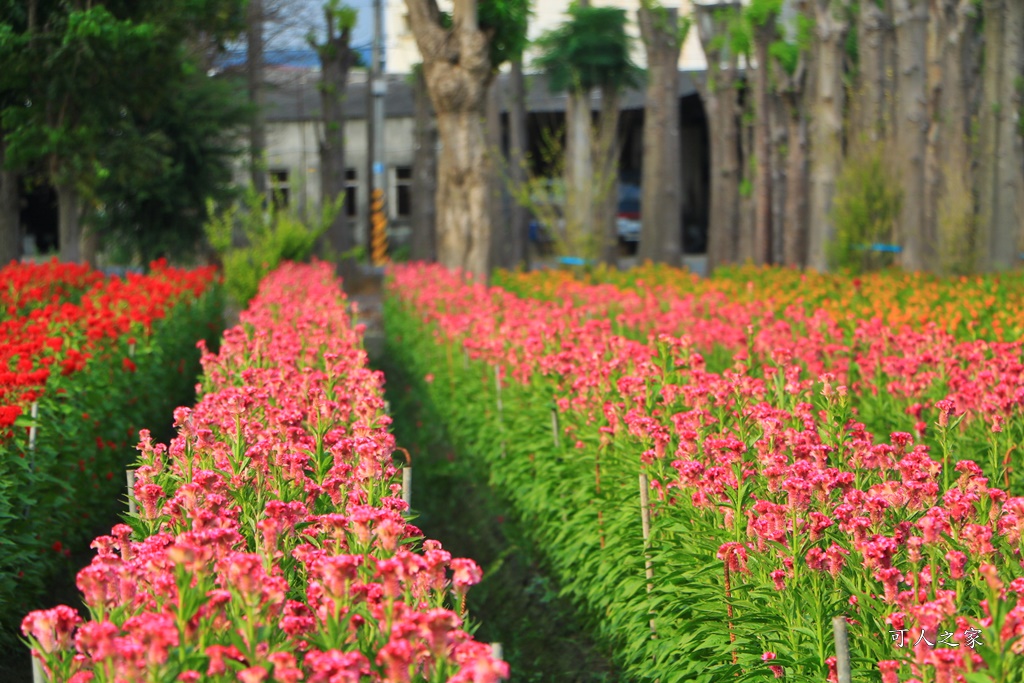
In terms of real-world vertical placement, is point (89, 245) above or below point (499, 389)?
above

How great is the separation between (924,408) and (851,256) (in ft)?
42.3

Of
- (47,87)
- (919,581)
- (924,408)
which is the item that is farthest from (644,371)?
(47,87)

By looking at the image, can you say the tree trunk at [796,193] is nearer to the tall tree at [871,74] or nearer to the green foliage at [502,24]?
the tall tree at [871,74]

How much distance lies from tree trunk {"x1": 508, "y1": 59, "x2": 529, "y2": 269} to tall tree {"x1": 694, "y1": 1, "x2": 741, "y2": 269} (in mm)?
4395

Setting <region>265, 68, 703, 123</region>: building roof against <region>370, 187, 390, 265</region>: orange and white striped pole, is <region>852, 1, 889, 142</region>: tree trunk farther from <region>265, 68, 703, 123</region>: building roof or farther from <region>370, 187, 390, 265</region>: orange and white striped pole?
<region>370, 187, 390, 265</region>: orange and white striped pole

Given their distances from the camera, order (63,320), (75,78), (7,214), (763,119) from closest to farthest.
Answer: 1. (63,320)
2. (75,78)
3. (7,214)
4. (763,119)

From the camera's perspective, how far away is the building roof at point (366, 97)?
43.8 meters

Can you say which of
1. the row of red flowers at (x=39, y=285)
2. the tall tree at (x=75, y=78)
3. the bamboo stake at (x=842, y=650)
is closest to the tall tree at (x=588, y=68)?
the tall tree at (x=75, y=78)

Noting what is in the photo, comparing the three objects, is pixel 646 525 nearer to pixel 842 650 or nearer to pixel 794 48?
pixel 842 650

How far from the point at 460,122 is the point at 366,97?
2266 cm

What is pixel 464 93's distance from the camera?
2061 centimetres

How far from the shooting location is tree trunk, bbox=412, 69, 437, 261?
107 ft

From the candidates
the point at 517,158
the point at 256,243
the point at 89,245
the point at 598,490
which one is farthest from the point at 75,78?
the point at 598,490

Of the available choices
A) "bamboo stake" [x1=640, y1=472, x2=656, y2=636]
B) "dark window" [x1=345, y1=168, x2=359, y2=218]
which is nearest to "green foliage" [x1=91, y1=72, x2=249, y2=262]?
"dark window" [x1=345, y1=168, x2=359, y2=218]
